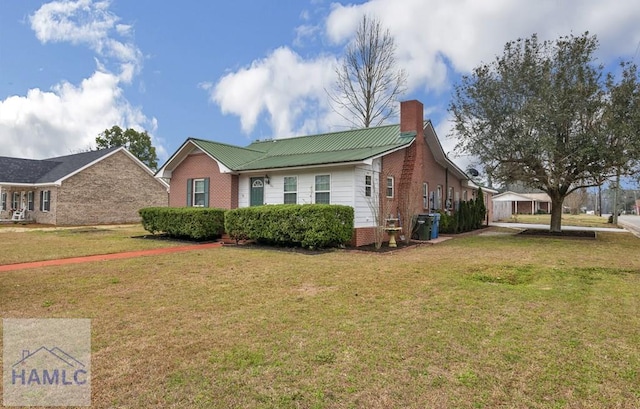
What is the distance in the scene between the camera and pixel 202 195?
18.2 m

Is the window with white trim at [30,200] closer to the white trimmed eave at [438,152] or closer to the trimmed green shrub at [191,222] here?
the trimmed green shrub at [191,222]

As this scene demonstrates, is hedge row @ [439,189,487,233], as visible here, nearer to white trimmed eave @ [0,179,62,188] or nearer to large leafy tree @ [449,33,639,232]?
large leafy tree @ [449,33,639,232]

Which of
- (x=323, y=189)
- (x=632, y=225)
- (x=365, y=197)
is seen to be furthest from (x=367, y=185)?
(x=632, y=225)

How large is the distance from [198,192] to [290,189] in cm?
541

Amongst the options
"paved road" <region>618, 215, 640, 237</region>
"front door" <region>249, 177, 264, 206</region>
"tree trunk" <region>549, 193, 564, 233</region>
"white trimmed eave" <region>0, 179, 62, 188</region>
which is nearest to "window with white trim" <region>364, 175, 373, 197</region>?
"front door" <region>249, 177, 264, 206</region>

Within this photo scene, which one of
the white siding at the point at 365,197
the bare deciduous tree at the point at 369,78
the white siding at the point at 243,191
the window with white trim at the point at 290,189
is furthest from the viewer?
the bare deciduous tree at the point at 369,78

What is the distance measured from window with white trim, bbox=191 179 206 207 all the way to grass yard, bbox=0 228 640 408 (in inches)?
380

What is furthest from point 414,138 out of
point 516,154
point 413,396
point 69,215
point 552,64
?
point 69,215

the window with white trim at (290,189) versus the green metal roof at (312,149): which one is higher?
the green metal roof at (312,149)

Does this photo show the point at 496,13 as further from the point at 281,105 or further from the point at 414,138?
the point at 281,105

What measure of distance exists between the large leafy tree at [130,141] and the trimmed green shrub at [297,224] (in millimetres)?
36338

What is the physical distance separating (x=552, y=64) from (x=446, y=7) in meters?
5.40

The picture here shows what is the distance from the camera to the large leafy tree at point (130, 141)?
45.6 m

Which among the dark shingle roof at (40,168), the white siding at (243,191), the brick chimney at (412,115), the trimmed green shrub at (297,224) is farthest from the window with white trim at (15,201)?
the brick chimney at (412,115)
